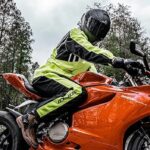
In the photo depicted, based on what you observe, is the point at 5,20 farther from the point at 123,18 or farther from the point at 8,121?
the point at 8,121

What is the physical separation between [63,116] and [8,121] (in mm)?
893

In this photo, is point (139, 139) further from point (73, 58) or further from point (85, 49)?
point (73, 58)

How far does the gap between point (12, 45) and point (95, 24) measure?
59.6m

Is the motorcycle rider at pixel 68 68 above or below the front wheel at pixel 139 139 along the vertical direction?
above

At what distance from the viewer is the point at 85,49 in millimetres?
6000

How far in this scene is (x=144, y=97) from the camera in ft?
18.4

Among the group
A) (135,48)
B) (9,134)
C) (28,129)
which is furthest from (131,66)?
(9,134)

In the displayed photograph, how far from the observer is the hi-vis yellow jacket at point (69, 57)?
20.2 ft

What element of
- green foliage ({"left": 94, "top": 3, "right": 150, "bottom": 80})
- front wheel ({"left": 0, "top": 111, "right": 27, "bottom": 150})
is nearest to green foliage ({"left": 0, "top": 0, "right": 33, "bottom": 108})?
green foliage ({"left": 94, "top": 3, "right": 150, "bottom": 80})

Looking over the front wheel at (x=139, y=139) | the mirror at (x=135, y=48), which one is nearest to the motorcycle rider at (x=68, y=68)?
the mirror at (x=135, y=48)

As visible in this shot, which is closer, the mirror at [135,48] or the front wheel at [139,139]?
the mirror at [135,48]

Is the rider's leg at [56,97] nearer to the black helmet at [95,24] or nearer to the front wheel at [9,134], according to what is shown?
the front wheel at [9,134]

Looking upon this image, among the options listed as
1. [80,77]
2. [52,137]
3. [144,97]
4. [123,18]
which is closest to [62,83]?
[80,77]

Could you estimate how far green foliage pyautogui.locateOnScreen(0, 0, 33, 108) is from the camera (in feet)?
205
